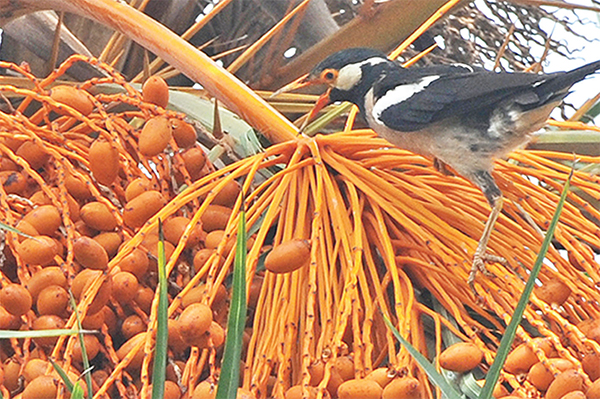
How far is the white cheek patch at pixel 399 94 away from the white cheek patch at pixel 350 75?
57 millimetres

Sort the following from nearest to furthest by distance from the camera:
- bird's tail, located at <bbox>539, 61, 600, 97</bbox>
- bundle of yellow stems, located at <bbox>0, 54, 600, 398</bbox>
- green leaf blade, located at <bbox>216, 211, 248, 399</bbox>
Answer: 1. green leaf blade, located at <bbox>216, 211, 248, 399</bbox>
2. bundle of yellow stems, located at <bbox>0, 54, 600, 398</bbox>
3. bird's tail, located at <bbox>539, 61, 600, 97</bbox>

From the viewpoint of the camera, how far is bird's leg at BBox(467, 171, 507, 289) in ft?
3.58

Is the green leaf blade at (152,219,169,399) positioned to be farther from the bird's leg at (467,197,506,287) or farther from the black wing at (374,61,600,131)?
the black wing at (374,61,600,131)

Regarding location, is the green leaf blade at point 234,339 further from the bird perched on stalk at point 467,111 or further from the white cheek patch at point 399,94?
the white cheek patch at point 399,94

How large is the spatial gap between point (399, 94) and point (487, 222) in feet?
0.96

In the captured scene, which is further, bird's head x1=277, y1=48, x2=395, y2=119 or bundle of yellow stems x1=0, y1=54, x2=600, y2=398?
bird's head x1=277, y1=48, x2=395, y2=119

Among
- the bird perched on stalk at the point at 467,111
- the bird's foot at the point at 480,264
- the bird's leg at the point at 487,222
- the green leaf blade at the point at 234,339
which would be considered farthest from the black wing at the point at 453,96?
the green leaf blade at the point at 234,339

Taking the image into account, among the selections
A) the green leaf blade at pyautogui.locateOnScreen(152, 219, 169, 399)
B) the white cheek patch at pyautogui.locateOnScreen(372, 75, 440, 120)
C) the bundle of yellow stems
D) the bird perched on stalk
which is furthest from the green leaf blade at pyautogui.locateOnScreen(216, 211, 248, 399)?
the white cheek patch at pyautogui.locateOnScreen(372, 75, 440, 120)

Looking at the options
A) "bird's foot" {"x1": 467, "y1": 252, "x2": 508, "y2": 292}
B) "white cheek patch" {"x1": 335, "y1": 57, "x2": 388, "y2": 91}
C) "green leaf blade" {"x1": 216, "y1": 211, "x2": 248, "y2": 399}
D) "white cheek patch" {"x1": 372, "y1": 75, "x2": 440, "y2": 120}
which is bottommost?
"green leaf blade" {"x1": 216, "y1": 211, "x2": 248, "y2": 399}

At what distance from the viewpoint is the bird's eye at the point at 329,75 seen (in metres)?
1.46

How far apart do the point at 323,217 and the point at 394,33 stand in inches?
20.3

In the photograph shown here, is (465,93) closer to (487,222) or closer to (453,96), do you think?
(453,96)

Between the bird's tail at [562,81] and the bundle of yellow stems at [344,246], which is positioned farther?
the bird's tail at [562,81]

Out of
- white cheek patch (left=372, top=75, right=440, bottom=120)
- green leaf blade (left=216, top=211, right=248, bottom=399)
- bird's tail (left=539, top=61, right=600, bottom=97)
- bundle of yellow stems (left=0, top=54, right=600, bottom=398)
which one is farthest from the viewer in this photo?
white cheek patch (left=372, top=75, right=440, bottom=120)
